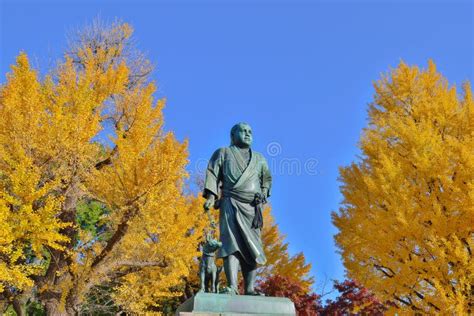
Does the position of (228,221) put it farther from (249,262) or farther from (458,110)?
(458,110)

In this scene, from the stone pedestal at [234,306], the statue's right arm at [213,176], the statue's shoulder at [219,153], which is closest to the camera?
the stone pedestal at [234,306]

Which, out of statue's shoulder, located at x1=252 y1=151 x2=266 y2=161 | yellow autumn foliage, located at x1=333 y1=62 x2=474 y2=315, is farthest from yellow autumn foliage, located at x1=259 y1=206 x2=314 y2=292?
statue's shoulder, located at x1=252 y1=151 x2=266 y2=161

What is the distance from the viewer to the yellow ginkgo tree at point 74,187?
7832 mm

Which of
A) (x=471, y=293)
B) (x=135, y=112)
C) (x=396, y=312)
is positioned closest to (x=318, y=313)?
(x=396, y=312)

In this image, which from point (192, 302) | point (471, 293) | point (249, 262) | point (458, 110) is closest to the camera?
point (192, 302)

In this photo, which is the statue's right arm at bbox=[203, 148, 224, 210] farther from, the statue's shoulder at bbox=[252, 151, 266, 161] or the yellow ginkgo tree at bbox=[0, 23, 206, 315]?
the yellow ginkgo tree at bbox=[0, 23, 206, 315]

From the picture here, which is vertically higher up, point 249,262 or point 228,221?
point 228,221

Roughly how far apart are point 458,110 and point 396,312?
16.6 feet

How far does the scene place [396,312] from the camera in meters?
8.81

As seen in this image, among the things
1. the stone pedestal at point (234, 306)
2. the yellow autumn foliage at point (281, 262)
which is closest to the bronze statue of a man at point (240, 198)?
the stone pedestal at point (234, 306)

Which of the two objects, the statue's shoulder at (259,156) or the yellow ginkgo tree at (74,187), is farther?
the yellow ginkgo tree at (74,187)

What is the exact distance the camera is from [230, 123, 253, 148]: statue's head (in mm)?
4699

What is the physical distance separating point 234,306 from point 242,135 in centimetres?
175

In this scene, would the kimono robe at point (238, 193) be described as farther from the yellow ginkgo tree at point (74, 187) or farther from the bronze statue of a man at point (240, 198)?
the yellow ginkgo tree at point (74, 187)
